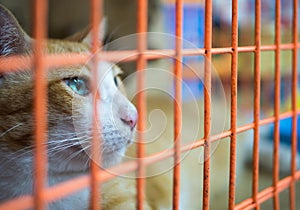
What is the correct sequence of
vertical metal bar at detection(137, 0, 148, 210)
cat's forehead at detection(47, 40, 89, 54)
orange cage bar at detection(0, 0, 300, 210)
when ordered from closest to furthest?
orange cage bar at detection(0, 0, 300, 210) < vertical metal bar at detection(137, 0, 148, 210) < cat's forehead at detection(47, 40, 89, 54)

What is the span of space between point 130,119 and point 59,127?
0.13 m

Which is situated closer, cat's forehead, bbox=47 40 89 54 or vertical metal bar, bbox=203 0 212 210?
vertical metal bar, bbox=203 0 212 210

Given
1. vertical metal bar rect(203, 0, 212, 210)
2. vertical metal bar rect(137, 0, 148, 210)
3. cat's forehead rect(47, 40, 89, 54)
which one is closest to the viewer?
vertical metal bar rect(137, 0, 148, 210)

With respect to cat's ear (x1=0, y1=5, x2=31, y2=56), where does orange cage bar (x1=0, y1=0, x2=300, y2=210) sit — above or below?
below

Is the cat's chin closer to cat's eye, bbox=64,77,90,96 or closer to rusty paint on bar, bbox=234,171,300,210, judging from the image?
cat's eye, bbox=64,77,90,96

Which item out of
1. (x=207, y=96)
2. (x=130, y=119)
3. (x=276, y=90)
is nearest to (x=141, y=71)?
(x=207, y=96)

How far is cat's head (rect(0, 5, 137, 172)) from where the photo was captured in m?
0.77

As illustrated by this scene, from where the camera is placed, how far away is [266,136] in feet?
5.92

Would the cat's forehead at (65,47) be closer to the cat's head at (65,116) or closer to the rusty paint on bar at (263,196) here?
the cat's head at (65,116)

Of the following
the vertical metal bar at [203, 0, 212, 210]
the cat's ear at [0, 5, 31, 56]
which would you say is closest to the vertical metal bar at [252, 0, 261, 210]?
the vertical metal bar at [203, 0, 212, 210]

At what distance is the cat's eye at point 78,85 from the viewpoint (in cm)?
82

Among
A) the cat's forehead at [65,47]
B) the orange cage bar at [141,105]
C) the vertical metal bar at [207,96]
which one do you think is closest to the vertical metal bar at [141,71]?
the orange cage bar at [141,105]

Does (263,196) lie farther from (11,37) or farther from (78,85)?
(11,37)

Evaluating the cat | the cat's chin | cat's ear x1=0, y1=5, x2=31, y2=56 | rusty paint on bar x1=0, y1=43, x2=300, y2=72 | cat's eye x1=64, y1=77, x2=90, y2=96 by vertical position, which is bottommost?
the cat's chin
